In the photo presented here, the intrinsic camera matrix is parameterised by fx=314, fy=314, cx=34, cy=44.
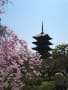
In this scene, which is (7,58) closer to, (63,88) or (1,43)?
(1,43)

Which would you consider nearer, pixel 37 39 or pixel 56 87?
pixel 56 87

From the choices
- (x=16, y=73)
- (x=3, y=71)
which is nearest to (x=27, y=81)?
(x=16, y=73)

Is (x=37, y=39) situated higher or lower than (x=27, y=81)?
higher

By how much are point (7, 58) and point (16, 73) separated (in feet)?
2.42

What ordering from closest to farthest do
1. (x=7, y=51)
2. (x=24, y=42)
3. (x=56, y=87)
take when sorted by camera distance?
(x=7, y=51) < (x=24, y=42) < (x=56, y=87)

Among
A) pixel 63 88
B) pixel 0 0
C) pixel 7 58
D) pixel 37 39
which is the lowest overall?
pixel 63 88

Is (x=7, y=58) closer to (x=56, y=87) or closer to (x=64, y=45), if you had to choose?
(x=56, y=87)

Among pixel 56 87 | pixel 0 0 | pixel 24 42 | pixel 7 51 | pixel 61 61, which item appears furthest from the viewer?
pixel 61 61

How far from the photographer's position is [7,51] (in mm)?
6324

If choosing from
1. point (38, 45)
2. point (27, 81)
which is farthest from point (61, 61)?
point (27, 81)

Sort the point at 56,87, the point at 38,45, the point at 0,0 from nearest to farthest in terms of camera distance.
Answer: the point at 0,0
the point at 56,87
the point at 38,45

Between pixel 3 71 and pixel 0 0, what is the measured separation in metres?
1.38

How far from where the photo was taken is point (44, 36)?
161 ft

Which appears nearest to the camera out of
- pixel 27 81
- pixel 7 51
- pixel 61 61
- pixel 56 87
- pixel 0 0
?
pixel 0 0
